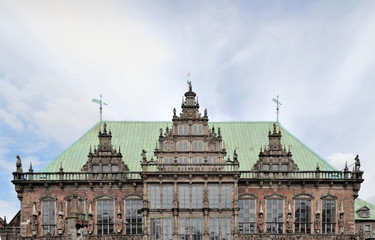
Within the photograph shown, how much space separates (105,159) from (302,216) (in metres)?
17.2

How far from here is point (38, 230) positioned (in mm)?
33469

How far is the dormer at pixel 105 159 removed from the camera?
114 feet

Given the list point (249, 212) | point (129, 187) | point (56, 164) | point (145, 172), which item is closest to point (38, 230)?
point (56, 164)

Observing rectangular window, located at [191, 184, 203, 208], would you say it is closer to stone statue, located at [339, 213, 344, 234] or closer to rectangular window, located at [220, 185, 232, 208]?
rectangular window, located at [220, 185, 232, 208]

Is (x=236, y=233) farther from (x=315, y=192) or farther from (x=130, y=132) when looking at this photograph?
(x=130, y=132)

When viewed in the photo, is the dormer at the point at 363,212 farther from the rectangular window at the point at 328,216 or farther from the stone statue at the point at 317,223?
the stone statue at the point at 317,223

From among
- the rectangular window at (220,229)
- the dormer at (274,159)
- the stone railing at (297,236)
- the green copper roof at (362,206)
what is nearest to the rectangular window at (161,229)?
the rectangular window at (220,229)

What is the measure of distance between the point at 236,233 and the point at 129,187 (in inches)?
375

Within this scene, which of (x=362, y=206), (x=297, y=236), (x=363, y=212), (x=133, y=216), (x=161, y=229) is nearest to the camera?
(x=161, y=229)

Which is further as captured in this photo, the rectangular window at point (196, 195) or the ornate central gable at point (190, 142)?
the ornate central gable at point (190, 142)

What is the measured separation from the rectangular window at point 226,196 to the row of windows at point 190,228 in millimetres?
1144

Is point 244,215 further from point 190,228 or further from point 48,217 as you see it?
point 48,217

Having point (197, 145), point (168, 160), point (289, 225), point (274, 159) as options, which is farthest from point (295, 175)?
point (168, 160)

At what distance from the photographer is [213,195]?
32.3 m
